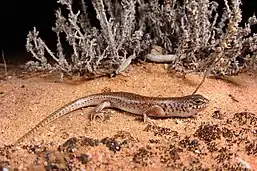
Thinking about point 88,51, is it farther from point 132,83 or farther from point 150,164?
point 150,164

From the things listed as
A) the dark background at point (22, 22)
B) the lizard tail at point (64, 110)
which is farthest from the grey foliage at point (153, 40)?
the dark background at point (22, 22)

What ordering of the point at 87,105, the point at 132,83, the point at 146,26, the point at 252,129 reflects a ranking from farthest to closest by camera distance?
the point at 146,26 < the point at 132,83 < the point at 87,105 < the point at 252,129

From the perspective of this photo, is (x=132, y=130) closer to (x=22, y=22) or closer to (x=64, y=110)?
(x=64, y=110)

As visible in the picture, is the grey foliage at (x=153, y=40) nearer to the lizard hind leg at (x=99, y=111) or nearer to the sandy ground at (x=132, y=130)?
the sandy ground at (x=132, y=130)

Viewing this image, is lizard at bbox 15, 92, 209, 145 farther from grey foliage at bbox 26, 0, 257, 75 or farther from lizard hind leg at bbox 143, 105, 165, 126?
grey foliage at bbox 26, 0, 257, 75

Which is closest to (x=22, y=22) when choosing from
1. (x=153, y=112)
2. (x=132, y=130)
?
(x=153, y=112)

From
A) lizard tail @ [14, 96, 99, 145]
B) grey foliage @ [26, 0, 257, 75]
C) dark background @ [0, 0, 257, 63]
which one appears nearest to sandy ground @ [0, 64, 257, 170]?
lizard tail @ [14, 96, 99, 145]

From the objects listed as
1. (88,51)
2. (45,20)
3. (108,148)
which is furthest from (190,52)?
(45,20)
